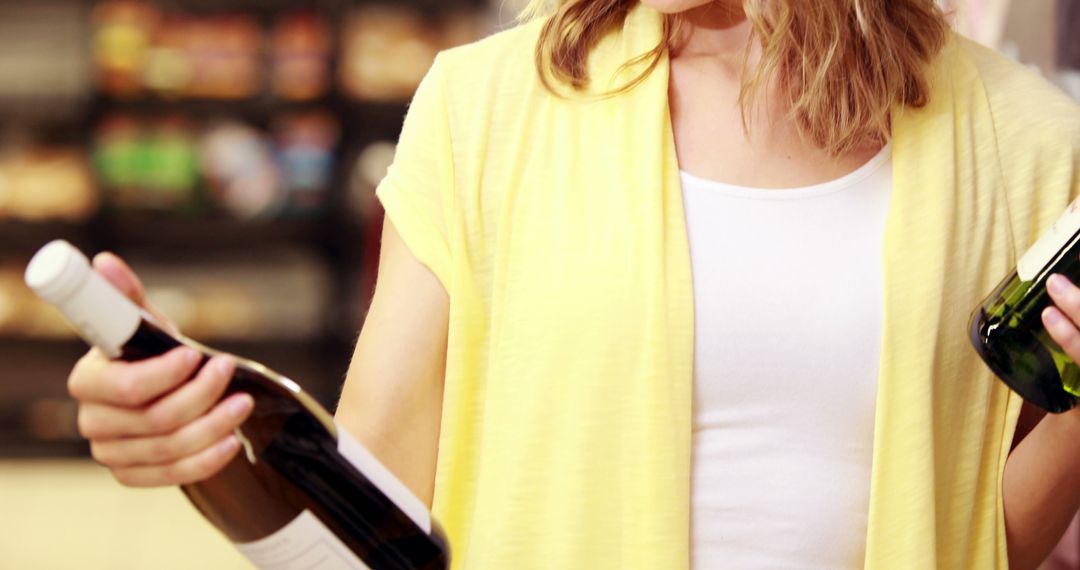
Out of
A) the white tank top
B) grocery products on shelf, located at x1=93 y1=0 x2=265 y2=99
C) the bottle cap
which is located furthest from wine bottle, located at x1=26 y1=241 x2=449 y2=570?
grocery products on shelf, located at x1=93 y1=0 x2=265 y2=99

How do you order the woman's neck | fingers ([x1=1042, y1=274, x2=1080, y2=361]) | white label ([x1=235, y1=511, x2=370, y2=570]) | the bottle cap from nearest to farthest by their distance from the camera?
the bottle cap
white label ([x1=235, y1=511, x2=370, y2=570])
fingers ([x1=1042, y1=274, x2=1080, y2=361])
the woman's neck

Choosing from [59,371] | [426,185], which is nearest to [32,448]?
[59,371]

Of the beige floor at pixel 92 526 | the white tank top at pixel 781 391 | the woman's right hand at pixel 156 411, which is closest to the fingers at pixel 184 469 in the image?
the woman's right hand at pixel 156 411

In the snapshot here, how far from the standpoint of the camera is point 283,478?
3.21ft

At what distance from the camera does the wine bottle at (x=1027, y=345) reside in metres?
1.08

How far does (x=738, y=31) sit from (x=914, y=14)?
0.18 m

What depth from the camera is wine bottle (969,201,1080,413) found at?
1082mm

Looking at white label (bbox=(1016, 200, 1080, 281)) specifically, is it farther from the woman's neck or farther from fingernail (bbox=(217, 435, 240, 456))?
fingernail (bbox=(217, 435, 240, 456))

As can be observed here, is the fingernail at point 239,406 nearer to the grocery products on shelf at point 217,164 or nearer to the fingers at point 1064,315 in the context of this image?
the fingers at point 1064,315

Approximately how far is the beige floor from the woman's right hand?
3.26 meters

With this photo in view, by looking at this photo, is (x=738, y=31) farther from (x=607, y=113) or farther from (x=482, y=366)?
(x=482, y=366)

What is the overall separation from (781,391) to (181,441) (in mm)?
544

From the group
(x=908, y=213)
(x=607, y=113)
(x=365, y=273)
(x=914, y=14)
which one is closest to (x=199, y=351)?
(x=607, y=113)

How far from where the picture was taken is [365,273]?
5078 mm
